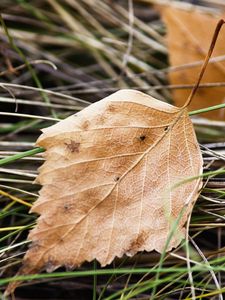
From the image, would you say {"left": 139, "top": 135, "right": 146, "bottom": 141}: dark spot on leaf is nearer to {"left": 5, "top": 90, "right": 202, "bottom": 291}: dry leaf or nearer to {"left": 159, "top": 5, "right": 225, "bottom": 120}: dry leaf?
{"left": 5, "top": 90, "right": 202, "bottom": 291}: dry leaf

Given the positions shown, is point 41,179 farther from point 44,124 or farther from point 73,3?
point 73,3

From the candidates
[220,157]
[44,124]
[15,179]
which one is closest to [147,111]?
[220,157]

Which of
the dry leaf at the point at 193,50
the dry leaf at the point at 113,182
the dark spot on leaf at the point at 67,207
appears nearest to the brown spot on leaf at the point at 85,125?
the dry leaf at the point at 113,182

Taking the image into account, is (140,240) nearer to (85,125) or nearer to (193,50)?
(85,125)

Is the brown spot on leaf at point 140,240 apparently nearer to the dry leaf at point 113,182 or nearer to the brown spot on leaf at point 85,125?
the dry leaf at point 113,182

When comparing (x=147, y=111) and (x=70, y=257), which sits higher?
(x=147, y=111)

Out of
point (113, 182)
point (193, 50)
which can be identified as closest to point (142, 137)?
point (113, 182)
